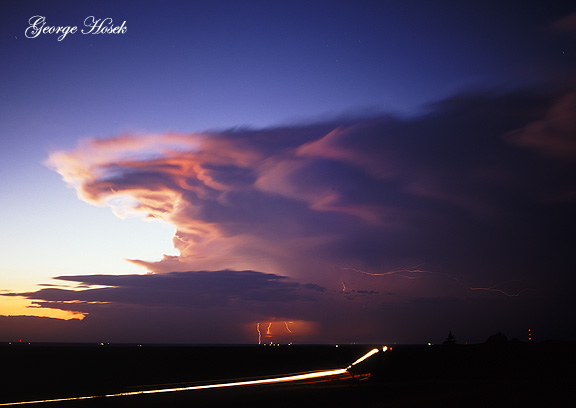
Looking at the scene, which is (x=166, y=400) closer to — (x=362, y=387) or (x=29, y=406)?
(x=29, y=406)

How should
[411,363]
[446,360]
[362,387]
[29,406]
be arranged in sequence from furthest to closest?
[446,360], [411,363], [362,387], [29,406]

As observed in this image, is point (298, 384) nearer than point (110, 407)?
No

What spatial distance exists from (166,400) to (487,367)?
29.1 m

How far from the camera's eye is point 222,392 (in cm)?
2452

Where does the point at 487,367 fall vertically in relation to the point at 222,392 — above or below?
below

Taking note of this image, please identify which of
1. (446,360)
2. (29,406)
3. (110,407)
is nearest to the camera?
(110,407)

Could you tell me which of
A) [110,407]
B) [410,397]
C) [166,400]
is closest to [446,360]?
[410,397]

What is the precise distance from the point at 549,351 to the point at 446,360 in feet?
49.7

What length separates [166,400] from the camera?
21.4 metres

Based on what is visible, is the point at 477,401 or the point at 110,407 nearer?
the point at 110,407

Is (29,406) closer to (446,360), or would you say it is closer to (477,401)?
(477,401)

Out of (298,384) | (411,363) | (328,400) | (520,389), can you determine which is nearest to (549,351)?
(411,363)

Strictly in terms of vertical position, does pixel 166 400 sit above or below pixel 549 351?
above

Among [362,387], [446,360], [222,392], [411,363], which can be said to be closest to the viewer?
[222,392]
